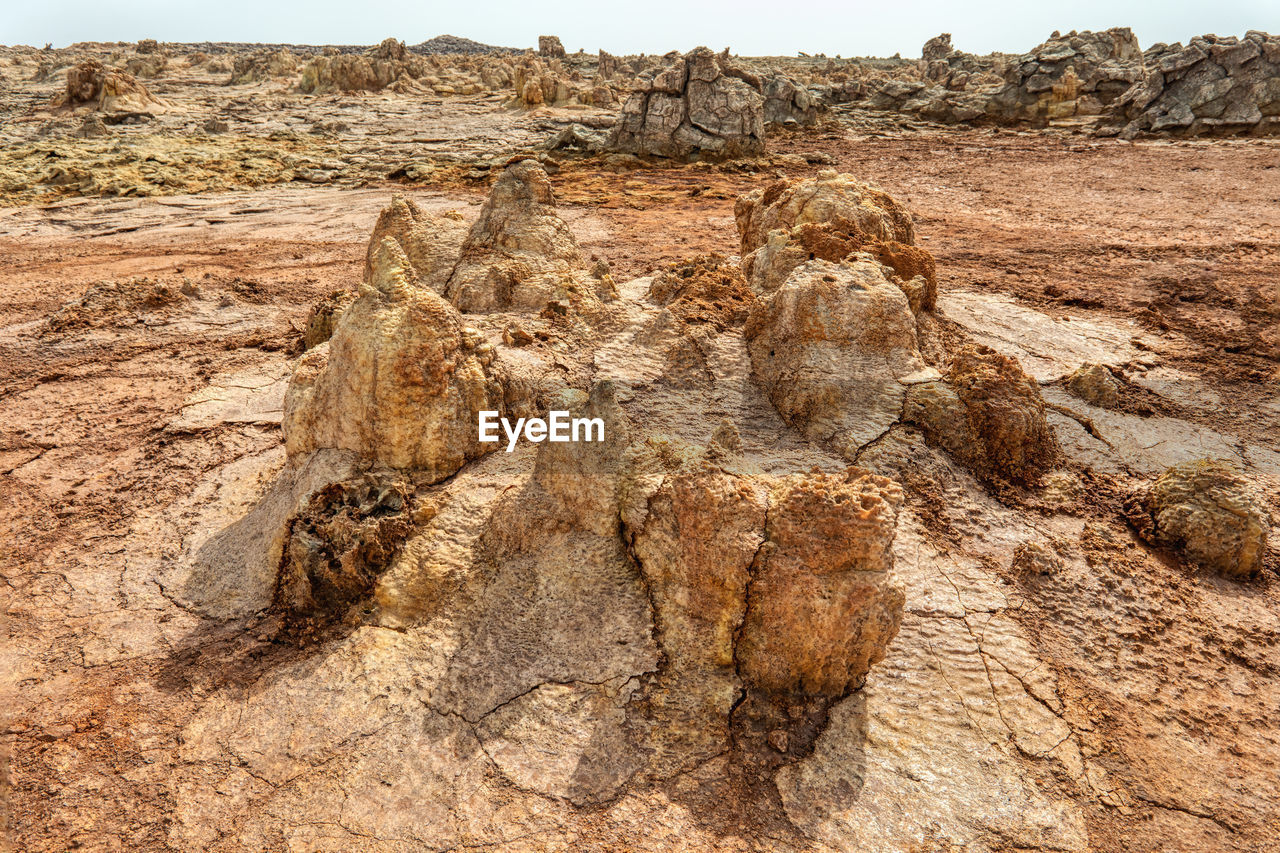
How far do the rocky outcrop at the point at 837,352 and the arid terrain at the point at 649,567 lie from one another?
0.05ft

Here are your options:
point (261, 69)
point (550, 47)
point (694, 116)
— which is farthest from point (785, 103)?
point (550, 47)

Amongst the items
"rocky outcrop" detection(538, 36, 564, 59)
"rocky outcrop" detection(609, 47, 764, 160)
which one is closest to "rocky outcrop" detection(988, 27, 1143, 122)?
"rocky outcrop" detection(609, 47, 764, 160)

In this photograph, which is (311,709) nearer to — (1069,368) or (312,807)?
(312,807)

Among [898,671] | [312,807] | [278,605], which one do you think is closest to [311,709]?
[312,807]

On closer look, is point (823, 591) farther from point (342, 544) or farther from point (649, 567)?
point (342, 544)

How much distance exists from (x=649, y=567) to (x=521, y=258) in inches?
71.9

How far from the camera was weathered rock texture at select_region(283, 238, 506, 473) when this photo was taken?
8.09ft

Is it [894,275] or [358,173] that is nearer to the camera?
[894,275]

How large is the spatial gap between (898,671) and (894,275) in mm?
1744

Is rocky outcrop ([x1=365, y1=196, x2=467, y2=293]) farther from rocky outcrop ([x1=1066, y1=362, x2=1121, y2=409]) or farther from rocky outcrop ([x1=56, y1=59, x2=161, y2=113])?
rocky outcrop ([x1=56, y1=59, x2=161, y2=113])

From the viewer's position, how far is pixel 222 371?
4289 millimetres

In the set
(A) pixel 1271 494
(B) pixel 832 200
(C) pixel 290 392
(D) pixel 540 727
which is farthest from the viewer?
(B) pixel 832 200

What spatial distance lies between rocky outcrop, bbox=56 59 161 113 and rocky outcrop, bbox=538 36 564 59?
14668 millimetres

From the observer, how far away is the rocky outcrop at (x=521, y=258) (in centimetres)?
335
